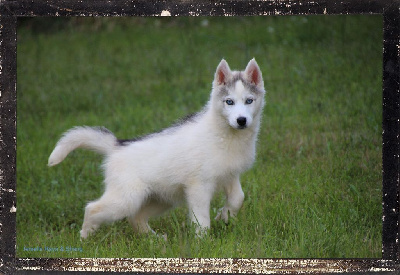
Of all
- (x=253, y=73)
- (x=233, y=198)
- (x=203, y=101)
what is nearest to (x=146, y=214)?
(x=233, y=198)

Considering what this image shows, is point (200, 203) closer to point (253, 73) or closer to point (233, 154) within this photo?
point (233, 154)

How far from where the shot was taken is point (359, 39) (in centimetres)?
587

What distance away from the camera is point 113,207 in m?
5.24

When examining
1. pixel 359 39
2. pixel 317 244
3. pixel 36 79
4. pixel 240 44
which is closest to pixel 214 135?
pixel 317 244

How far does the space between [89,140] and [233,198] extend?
1.41m

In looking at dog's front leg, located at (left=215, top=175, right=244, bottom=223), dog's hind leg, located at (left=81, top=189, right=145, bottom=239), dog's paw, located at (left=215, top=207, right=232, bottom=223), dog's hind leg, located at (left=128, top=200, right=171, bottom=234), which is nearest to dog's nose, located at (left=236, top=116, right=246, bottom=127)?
dog's front leg, located at (left=215, top=175, right=244, bottom=223)

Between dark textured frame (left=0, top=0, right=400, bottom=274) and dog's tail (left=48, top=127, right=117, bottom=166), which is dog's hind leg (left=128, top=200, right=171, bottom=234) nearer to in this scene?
dog's tail (left=48, top=127, right=117, bottom=166)

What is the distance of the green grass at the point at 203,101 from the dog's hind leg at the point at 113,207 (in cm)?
23

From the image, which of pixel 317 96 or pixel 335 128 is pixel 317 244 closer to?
pixel 335 128

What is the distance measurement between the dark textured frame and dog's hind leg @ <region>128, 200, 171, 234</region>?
1240mm

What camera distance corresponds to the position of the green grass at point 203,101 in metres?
4.76

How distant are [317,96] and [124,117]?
2.58 metres

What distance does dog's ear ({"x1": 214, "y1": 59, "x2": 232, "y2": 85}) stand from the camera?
4.95m

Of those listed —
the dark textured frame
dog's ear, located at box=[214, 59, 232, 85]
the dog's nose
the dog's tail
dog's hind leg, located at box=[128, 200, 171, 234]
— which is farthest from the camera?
dog's hind leg, located at box=[128, 200, 171, 234]
